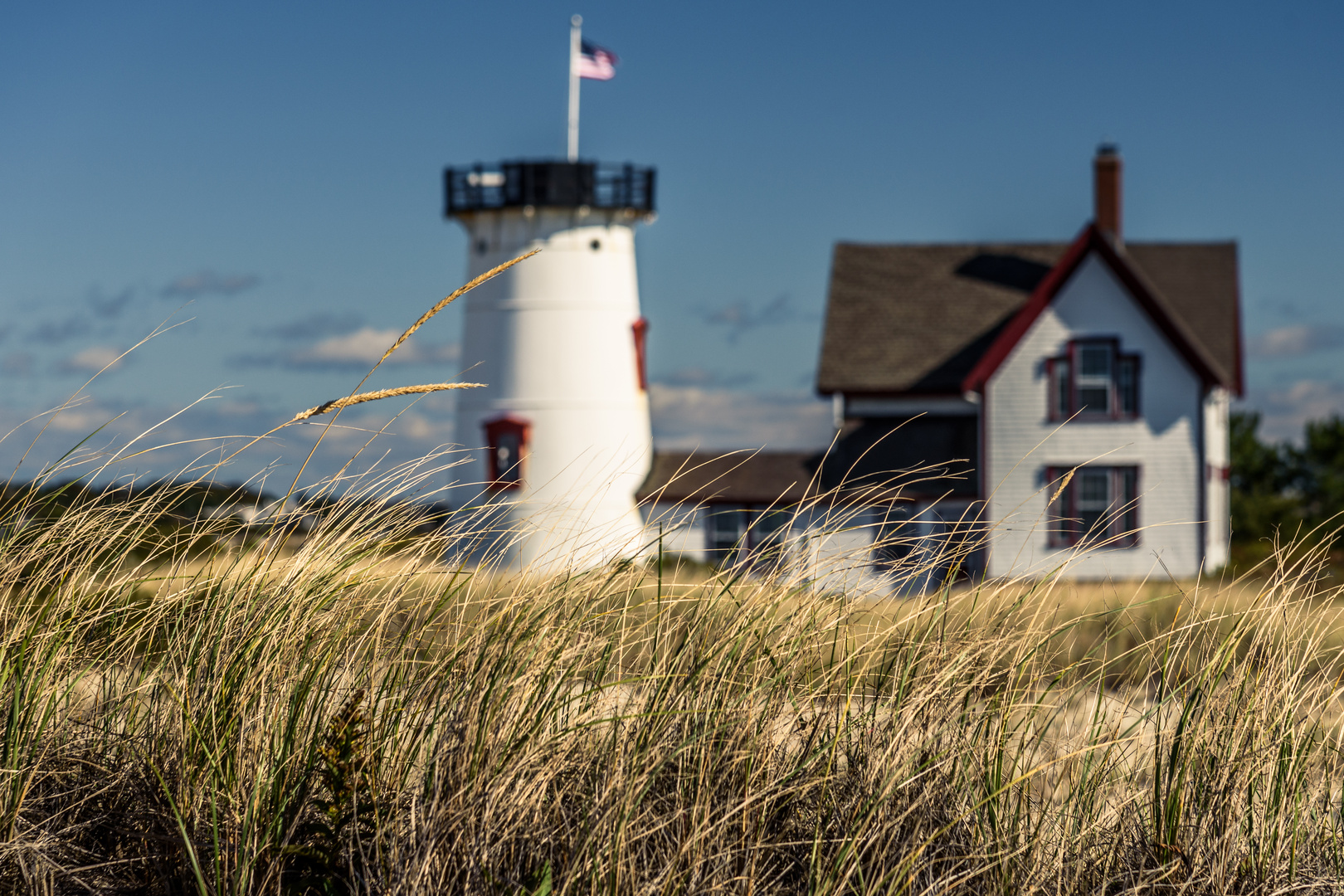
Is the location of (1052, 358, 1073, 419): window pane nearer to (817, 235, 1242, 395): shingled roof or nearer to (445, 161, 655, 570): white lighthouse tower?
(817, 235, 1242, 395): shingled roof

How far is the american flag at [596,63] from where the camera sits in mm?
28062

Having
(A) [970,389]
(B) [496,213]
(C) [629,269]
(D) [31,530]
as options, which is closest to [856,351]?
(A) [970,389]

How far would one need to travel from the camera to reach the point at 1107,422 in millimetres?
22922

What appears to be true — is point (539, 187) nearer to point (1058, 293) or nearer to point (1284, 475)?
point (1058, 293)

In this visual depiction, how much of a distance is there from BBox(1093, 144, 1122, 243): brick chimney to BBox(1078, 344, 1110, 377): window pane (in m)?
3.40

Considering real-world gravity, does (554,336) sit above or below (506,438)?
above

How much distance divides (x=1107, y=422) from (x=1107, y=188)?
557cm

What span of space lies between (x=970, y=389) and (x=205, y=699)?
69.0 feet

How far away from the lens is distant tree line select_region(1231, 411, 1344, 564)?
32.5 metres

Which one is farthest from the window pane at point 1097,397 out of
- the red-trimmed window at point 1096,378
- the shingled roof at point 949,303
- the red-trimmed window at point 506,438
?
the red-trimmed window at point 506,438

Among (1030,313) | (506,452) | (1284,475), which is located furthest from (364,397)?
(1284,475)

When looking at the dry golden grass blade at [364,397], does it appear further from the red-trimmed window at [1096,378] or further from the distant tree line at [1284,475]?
the distant tree line at [1284,475]

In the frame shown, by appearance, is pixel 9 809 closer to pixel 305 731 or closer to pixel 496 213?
pixel 305 731

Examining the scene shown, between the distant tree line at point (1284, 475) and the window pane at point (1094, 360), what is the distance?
36.1ft
